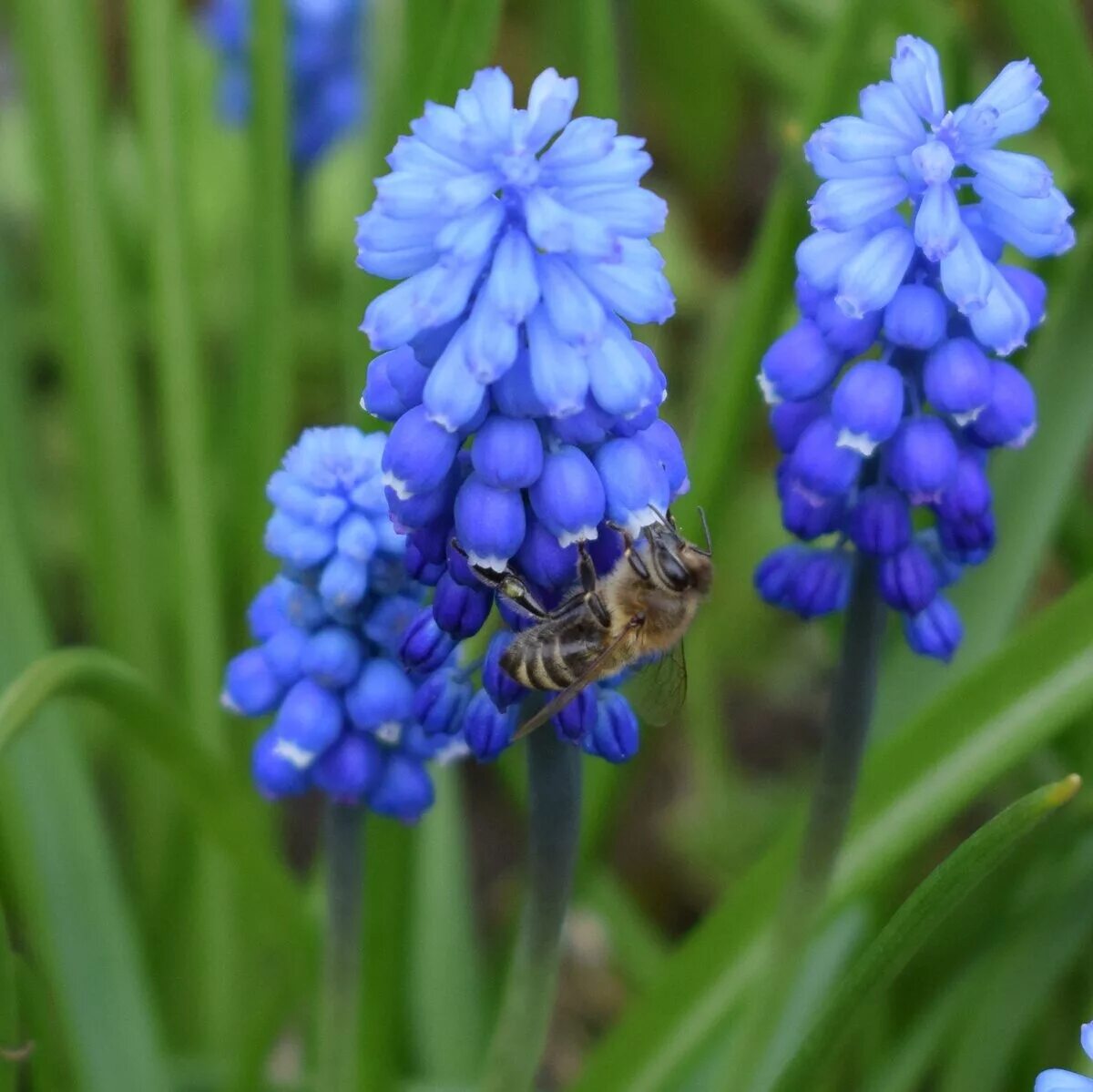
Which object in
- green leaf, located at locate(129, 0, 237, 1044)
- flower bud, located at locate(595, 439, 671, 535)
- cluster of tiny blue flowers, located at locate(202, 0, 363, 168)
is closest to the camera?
flower bud, located at locate(595, 439, 671, 535)

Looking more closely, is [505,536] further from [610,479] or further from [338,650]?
[338,650]

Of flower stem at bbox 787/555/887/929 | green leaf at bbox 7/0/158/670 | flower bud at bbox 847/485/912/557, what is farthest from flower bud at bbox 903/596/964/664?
green leaf at bbox 7/0/158/670

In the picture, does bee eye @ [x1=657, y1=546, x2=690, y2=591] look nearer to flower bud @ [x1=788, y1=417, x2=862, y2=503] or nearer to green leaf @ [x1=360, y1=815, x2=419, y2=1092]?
flower bud @ [x1=788, y1=417, x2=862, y2=503]

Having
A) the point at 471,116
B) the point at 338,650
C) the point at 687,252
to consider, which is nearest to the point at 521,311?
the point at 471,116

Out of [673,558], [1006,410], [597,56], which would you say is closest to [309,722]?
[673,558]

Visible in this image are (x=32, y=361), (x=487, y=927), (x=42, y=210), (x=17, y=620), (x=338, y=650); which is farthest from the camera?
(x=32, y=361)

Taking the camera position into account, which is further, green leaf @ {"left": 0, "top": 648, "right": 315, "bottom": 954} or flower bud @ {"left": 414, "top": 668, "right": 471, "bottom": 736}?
green leaf @ {"left": 0, "top": 648, "right": 315, "bottom": 954}

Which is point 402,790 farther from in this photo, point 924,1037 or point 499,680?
point 924,1037
